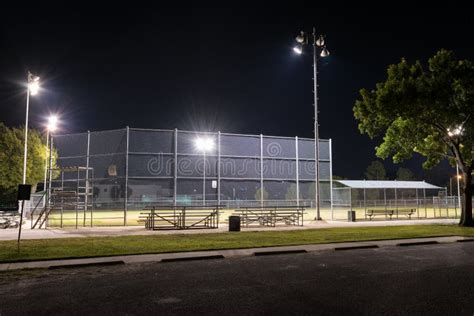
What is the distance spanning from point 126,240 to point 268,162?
22336 millimetres

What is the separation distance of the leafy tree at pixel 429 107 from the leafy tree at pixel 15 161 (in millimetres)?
39300

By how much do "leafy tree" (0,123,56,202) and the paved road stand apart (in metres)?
44.7

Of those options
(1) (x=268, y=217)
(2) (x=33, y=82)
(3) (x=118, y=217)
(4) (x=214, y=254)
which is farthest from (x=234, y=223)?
(2) (x=33, y=82)

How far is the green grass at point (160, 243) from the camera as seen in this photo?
14172 mm

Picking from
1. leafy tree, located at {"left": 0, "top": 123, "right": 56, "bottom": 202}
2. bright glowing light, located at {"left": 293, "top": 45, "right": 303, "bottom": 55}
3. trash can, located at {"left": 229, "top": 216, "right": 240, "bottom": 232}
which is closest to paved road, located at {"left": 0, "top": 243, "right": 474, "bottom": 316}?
trash can, located at {"left": 229, "top": 216, "right": 240, "bottom": 232}

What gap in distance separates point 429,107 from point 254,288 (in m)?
20.2

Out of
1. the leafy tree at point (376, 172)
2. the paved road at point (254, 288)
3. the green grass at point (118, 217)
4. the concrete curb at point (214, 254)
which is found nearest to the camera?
the paved road at point (254, 288)

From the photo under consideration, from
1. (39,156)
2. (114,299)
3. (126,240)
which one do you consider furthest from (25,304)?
(39,156)

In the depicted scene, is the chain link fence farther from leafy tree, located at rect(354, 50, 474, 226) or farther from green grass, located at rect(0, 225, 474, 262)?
green grass, located at rect(0, 225, 474, 262)

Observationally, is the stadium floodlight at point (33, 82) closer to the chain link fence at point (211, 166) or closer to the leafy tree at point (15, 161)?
the chain link fence at point (211, 166)

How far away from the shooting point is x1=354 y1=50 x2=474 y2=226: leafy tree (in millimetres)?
24906

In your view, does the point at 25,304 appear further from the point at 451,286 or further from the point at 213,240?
the point at 213,240

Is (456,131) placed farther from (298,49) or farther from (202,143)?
(202,143)

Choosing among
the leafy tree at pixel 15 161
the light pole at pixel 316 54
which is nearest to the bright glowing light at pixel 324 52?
the light pole at pixel 316 54
